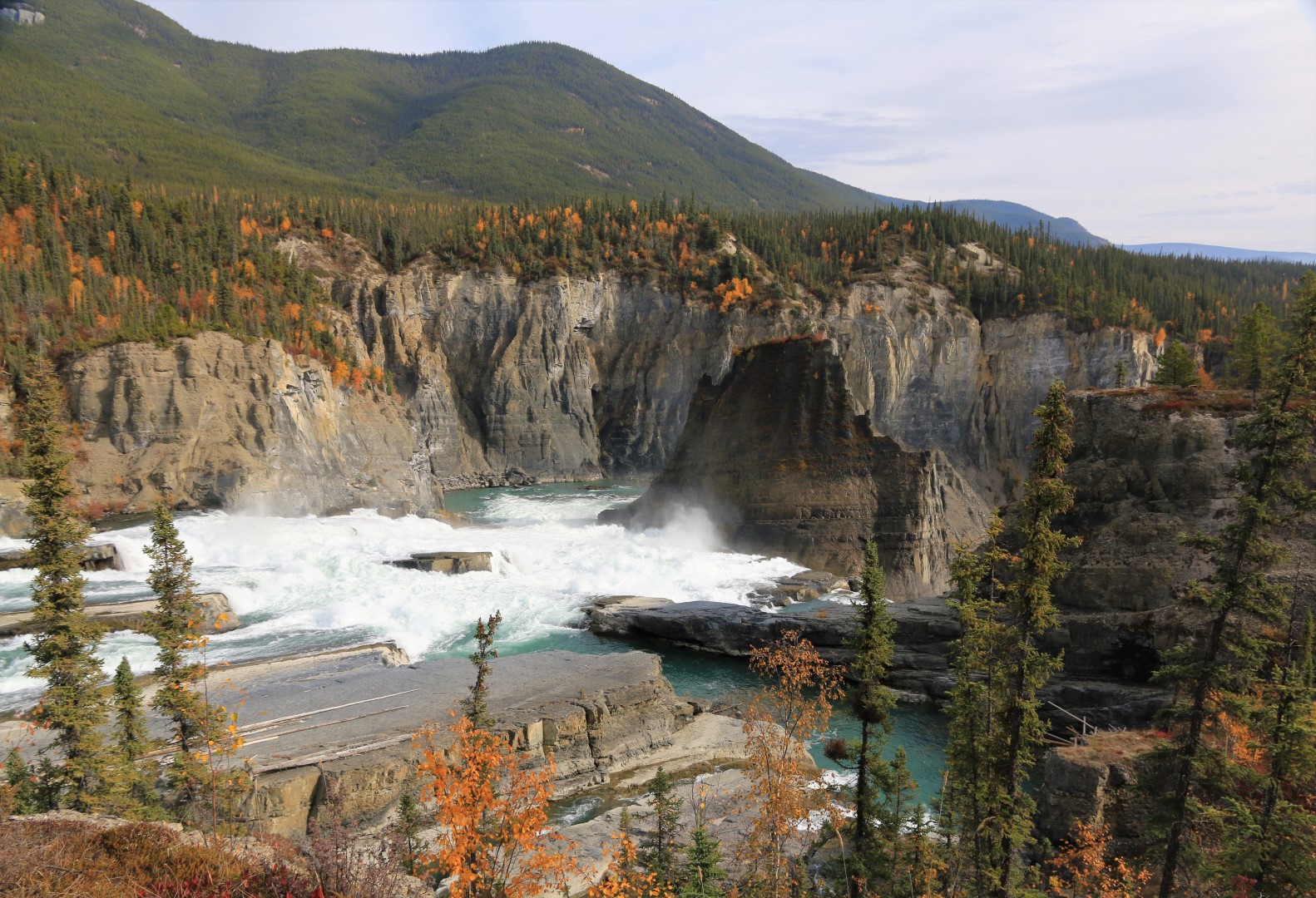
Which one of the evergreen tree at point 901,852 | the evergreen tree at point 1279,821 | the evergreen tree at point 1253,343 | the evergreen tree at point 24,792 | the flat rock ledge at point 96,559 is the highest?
the evergreen tree at point 1253,343

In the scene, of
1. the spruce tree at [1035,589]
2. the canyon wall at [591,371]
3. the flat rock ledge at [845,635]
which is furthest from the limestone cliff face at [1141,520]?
the canyon wall at [591,371]

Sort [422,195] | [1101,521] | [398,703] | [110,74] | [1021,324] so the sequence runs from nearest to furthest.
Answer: [398,703] → [1101,521] → [1021,324] → [422,195] → [110,74]

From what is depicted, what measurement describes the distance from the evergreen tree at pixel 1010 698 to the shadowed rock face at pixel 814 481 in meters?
25.9

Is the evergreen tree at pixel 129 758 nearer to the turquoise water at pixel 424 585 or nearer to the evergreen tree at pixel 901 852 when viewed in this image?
the turquoise water at pixel 424 585

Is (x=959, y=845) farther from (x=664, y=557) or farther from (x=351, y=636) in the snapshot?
(x=664, y=557)

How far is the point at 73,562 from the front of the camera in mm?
15430

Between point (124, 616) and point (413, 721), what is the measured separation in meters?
16.3

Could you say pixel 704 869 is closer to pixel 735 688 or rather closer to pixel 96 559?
pixel 735 688

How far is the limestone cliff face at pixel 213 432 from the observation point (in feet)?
151

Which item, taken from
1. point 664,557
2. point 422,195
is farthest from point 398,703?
point 422,195

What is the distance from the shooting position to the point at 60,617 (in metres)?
15.1

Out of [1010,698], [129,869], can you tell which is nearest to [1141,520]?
[1010,698]

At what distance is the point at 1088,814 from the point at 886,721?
21.9 ft

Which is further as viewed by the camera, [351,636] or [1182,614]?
[351,636]
